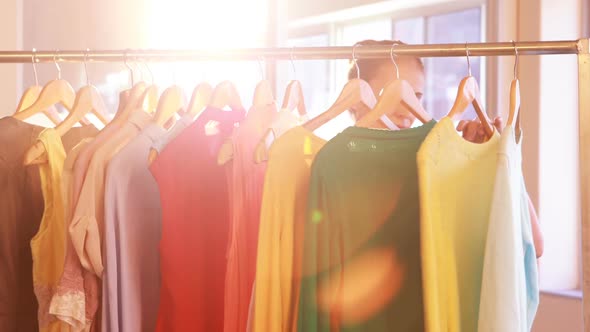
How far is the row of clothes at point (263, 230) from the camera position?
Answer: 1.17 metres

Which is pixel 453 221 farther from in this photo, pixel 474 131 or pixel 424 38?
pixel 424 38

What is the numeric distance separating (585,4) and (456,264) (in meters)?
1.93

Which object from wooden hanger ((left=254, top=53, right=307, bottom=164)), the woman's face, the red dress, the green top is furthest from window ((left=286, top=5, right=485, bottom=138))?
the green top

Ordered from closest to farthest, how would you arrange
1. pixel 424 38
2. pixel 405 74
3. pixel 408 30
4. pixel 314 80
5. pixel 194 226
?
pixel 194 226
pixel 405 74
pixel 424 38
pixel 408 30
pixel 314 80

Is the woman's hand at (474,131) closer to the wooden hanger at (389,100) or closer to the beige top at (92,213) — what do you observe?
the wooden hanger at (389,100)

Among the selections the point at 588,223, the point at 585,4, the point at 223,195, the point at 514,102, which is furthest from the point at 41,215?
the point at 585,4

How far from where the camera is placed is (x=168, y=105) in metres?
1.46

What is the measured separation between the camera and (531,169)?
8.59ft

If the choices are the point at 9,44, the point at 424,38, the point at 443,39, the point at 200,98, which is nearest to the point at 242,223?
the point at 200,98

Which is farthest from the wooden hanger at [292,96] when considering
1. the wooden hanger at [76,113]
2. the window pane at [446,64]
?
the window pane at [446,64]

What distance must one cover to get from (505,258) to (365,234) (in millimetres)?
259

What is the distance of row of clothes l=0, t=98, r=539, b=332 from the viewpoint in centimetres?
117

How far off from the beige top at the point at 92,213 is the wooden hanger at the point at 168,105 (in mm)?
107

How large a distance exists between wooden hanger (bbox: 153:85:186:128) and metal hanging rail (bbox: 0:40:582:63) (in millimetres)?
75
